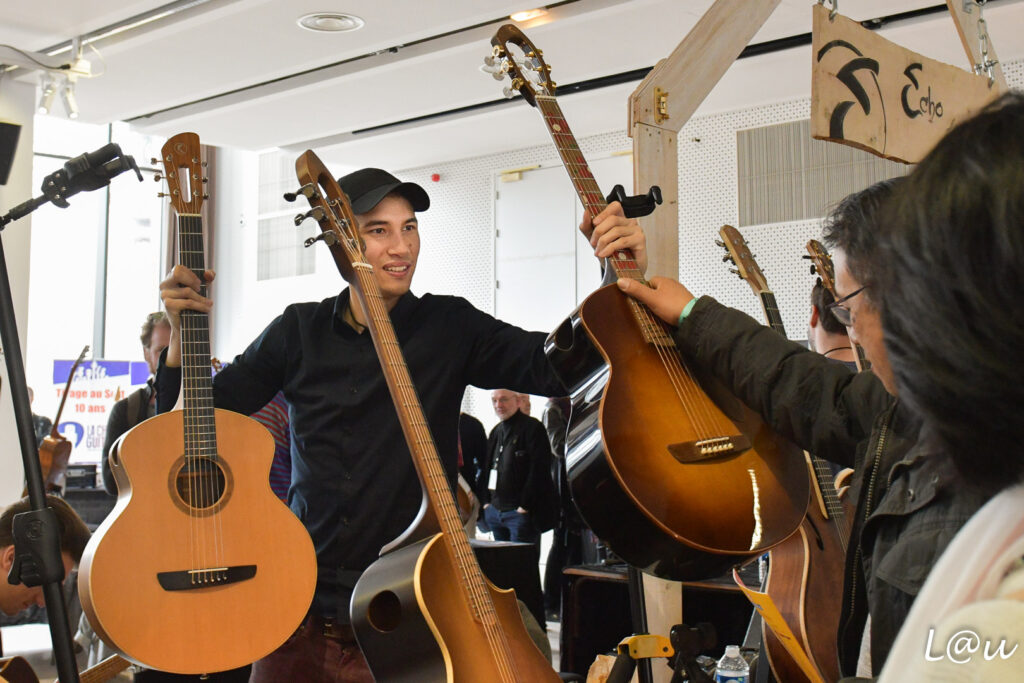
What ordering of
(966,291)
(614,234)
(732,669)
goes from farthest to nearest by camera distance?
(732,669), (614,234), (966,291)

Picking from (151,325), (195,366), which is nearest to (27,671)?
(195,366)

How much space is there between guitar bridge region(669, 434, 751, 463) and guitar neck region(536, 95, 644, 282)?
1.19ft

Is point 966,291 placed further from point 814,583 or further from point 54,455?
point 54,455

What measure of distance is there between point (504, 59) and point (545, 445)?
5284 mm

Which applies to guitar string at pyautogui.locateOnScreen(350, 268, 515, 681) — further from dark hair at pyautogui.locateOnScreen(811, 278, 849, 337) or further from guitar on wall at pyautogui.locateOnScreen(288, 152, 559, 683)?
dark hair at pyautogui.locateOnScreen(811, 278, 849, 337)

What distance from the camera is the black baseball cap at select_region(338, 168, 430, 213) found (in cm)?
229

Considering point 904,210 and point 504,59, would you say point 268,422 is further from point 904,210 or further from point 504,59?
point 904,210

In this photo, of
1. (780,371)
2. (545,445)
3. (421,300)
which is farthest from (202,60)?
(780,371)

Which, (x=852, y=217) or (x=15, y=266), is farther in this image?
(x=15, y=266)

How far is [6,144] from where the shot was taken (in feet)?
6.11

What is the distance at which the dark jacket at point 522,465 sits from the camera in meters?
7.04

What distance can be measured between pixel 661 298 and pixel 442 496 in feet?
1.88

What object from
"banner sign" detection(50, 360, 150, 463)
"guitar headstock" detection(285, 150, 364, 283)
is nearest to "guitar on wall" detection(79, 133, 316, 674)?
"guitar headstock" detection(285, 150, 364, 283)

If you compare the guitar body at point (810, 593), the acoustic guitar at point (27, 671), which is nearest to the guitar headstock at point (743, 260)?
the guitar body at point (810, 593)
